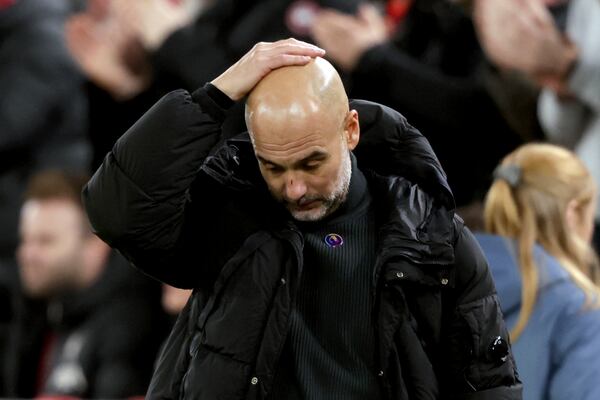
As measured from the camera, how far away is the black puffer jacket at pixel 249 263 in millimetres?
2889

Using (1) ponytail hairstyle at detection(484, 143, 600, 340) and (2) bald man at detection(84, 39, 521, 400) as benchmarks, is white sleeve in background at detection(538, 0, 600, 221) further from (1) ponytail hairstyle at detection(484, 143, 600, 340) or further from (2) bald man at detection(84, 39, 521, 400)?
(2) bald man at detection(84, 39, 521, 400)

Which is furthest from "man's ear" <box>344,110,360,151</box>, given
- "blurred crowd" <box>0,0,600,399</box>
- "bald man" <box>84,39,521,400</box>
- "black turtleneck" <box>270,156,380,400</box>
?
"blurred crowd" <box>0,0,600,399</box>

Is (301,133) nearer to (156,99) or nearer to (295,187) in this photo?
(295,187)

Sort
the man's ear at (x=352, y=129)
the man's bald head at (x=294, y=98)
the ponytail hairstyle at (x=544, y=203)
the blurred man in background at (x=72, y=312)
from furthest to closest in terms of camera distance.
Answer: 1. the blurred man in background at (x=72, y=312)
2. the ponytail hairstyle at (x=544, y=203)
3. the man's ear at (x=352, y=129)
4. the man's bald head at (x=294, y=98)

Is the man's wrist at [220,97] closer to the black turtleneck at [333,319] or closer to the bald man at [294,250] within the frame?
the bald man at [294,250]

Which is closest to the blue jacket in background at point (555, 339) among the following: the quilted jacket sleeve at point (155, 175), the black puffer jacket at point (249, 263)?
the black puffer jacket at point (249, 263)

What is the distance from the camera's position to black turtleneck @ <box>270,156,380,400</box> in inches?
117

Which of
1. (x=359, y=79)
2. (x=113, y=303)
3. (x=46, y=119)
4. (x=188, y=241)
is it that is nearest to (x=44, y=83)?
(x=46, y=119)

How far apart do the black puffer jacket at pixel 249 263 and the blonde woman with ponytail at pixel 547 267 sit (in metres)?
0.90

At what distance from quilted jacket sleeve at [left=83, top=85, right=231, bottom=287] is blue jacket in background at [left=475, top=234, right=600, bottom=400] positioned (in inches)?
55.6

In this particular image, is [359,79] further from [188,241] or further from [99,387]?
[188,241]

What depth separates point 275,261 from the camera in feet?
9.66

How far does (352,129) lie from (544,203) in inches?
54.8

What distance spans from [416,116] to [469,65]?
1.34 feet
